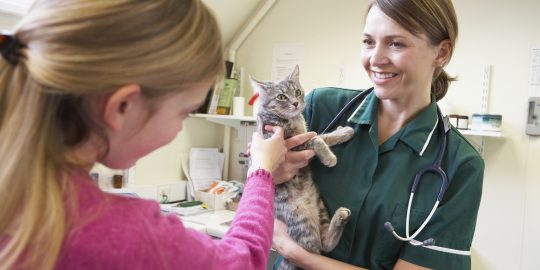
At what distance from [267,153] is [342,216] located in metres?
0.29

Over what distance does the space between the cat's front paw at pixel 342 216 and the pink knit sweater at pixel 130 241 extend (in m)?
0.48

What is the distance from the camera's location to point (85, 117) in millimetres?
534

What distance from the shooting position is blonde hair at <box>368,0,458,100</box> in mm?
948

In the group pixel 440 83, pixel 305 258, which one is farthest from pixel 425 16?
pixel 305 258

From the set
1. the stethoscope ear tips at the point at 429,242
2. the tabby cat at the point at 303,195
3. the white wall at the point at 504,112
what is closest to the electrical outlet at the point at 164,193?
the tabby cat at the point at 303,195

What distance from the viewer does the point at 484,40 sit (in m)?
2.01

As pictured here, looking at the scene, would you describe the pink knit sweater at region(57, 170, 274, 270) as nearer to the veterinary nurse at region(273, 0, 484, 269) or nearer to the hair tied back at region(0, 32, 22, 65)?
the hair tied back at region(0, 32, 22, 65)

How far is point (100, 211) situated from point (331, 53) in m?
2.19

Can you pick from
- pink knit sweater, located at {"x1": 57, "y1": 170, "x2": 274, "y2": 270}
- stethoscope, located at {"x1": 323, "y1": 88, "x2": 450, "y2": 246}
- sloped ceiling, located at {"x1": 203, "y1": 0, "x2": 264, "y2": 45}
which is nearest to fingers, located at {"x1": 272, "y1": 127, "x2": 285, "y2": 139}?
stethoscope, located at {"x1": 323, "y1": 88, "x2": 450, "y2": 246}

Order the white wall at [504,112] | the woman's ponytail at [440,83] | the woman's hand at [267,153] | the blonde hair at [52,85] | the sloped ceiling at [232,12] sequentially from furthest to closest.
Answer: the sloped ceiling at [232,12] < the white wall at [504,112] < the woman's ponytail at [440,83] < the woman's hand at [267,153] < the blonde hair at [52,85]

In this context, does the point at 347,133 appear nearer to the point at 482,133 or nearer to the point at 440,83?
the point at 440,83

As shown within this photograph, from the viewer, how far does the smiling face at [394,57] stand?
981 mm

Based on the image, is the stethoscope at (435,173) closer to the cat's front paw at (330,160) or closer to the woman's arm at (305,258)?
the woman's arm at (305,258)

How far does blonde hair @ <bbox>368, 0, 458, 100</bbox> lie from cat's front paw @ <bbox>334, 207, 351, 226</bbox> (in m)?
0.51
